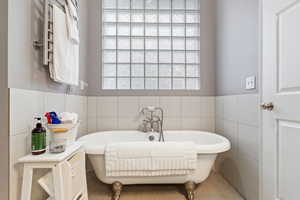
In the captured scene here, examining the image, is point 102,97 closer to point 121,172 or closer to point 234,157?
point 121,172

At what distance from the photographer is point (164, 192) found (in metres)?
1.82

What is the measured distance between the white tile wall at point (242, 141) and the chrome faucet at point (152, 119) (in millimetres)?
808

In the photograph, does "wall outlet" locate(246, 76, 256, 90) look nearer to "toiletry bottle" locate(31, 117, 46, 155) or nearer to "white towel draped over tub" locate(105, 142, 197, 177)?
"white towel draped over tub" locate(105, 142, 197, 177)

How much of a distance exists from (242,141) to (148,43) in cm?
174

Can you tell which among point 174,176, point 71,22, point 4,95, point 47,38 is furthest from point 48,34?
point 174,176

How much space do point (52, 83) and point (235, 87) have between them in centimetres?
182

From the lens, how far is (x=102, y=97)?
8.13ft

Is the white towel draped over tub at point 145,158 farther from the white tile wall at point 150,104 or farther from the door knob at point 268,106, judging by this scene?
the white tile wall at point 150,104

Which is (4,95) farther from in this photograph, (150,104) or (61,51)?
(150,104)

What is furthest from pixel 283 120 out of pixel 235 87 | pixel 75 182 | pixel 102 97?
pixel 102 97

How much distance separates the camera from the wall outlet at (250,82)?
1.54 metres

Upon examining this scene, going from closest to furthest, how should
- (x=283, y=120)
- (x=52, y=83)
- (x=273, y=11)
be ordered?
(x=283, y=120)
(x=273, y=11)
(x=52, y=83)

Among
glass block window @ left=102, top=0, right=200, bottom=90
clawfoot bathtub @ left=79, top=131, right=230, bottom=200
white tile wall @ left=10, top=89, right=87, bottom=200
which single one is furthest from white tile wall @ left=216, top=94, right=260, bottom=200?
white tile wall @ left=10, top=89, right=87, bottom=200

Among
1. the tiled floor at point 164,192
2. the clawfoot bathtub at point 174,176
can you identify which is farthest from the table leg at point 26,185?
the tiled floor at point 164,192
